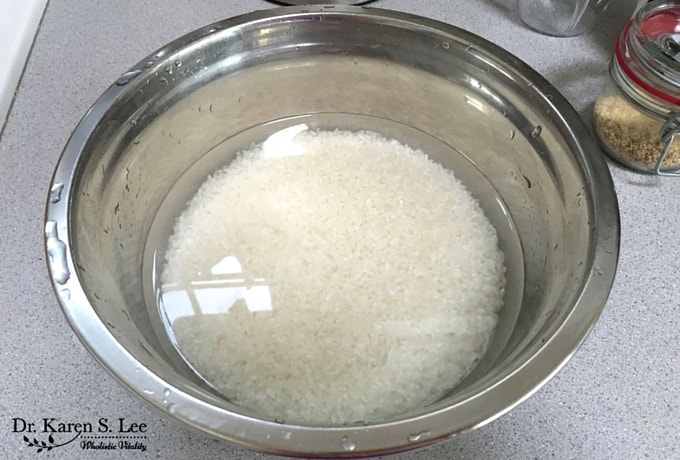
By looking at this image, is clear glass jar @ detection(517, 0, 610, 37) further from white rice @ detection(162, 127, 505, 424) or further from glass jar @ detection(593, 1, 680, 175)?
white rice @ detection(162, 127, 505, 424)

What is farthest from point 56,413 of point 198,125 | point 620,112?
point 620,112

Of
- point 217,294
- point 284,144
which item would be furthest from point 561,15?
point 217,294

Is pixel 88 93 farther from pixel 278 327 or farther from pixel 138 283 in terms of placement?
pixel 278 327

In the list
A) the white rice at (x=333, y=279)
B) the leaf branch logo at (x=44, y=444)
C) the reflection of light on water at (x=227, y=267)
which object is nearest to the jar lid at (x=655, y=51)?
the white rice at (x=333, y=279)

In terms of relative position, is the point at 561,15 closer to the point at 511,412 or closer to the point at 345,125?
the point at 345,125

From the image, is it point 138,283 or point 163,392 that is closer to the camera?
point 163,392

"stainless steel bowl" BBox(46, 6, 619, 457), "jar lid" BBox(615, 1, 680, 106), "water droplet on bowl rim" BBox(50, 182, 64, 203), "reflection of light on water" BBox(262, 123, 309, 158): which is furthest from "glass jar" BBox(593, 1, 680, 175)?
"water droplet on bowl rim" BBox(50, 182, 64, 203)

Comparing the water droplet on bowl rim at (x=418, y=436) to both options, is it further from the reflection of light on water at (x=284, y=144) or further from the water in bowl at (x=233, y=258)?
the reflection of light on water at (x=284, y=144)
